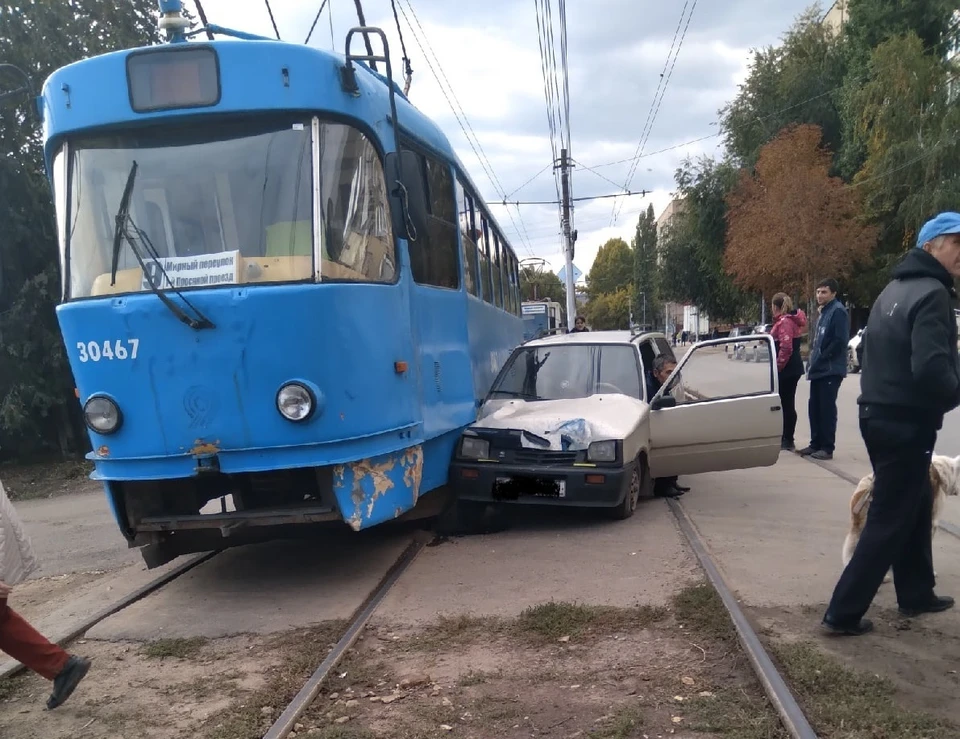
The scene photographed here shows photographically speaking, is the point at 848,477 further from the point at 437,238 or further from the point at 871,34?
the point at 871,34

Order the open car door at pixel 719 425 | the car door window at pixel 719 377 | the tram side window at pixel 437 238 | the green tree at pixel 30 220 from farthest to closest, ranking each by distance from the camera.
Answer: the green tree at pixel 30 220, the car door window at pixel 719 377, the open car door at pixel 719 425, the tram side window at pixel 437 238

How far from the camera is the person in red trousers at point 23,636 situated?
12.6 feet

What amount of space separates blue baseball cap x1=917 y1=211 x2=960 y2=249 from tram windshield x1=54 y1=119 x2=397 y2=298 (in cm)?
322

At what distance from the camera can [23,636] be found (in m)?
3.89

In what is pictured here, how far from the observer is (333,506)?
5.32 metres

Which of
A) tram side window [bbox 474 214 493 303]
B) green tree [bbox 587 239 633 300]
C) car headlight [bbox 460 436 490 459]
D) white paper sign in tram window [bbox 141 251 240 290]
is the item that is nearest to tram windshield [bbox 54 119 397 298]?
white paper sign in tram window [bbox 141 251 240 290]

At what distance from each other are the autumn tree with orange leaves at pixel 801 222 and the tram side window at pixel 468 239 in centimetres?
2696

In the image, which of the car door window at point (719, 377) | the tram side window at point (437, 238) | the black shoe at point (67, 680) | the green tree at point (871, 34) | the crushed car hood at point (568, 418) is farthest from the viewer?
the green tree at point (871, 34)

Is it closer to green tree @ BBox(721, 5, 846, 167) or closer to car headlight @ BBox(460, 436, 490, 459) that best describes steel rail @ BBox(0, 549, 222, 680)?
car headlight @ BBox(460, 436, 490, 459)

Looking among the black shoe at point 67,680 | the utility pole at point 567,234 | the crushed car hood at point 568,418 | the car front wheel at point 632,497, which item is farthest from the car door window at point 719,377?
the utility pole at point 567,234

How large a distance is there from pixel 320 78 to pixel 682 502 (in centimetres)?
487

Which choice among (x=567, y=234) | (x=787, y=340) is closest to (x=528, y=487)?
(x=787, y=340)

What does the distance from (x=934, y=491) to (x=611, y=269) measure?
117709mm

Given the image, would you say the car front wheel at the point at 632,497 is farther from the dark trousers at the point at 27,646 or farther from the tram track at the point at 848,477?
the dark trousers at the point at 27,646
